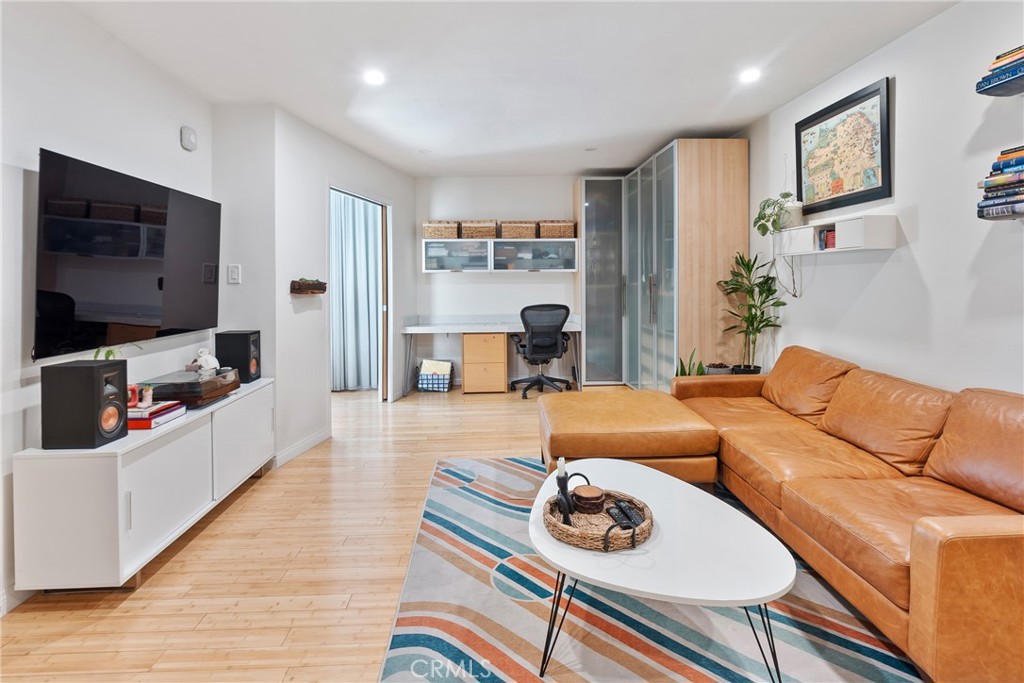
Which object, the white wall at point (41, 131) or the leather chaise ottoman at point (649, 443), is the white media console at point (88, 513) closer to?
the white wall at point (41, 131)

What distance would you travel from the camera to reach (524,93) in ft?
10.6

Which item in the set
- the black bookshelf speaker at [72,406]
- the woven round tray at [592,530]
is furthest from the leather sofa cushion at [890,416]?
the black bookshelf speaker at [72,406]

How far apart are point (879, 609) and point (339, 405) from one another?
4700mm

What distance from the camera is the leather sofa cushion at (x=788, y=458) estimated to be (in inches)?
80.7

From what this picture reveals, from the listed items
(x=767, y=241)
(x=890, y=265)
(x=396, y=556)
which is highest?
(x=767, y=241)

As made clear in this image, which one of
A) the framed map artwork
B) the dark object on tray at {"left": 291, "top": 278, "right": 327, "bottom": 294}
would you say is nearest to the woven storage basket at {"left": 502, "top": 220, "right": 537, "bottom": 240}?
the dark object on tray at {"left": 291, "top": 278, "right": 327, "bottom": 294}

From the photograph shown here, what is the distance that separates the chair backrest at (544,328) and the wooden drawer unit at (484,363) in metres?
0.46

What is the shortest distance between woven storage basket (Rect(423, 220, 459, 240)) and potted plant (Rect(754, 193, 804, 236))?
10.9 feet

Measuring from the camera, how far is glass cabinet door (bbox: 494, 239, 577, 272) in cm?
578

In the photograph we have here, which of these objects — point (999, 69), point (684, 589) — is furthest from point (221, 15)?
point (999, 69)

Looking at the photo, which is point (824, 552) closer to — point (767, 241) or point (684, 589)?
point (684, 589)

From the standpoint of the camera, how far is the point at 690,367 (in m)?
4.04

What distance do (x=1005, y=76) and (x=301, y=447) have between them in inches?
167

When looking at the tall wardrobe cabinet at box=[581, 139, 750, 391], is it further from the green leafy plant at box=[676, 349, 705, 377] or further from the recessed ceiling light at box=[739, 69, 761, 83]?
the recessed ceiling light at box=[739, 69, 761, 83]
